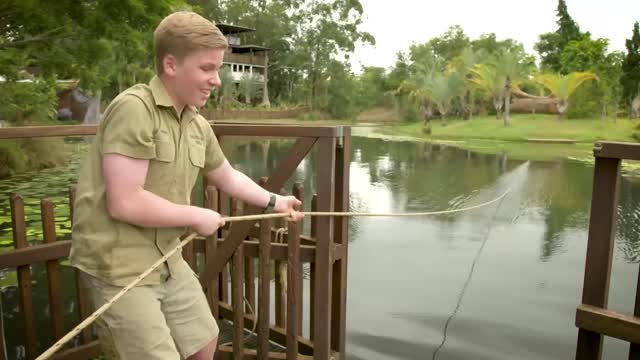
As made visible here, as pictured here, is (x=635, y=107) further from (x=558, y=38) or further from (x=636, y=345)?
(x=636, y=345)

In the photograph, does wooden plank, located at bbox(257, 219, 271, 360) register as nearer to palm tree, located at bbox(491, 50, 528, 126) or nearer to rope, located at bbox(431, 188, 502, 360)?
rope, located at bbox(431, 188, 502, 360)

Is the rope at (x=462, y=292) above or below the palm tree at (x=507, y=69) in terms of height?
below

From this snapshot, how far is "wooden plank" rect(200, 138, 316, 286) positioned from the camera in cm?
286

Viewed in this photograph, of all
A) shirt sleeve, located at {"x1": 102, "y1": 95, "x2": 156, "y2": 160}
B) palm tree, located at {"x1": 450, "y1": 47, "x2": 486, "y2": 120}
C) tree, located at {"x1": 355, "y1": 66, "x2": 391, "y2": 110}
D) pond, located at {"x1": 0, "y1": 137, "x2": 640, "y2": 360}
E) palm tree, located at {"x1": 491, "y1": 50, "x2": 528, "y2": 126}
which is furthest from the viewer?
tree, located at {"x1": 355, "y1": 66, "x2": 391, "y2": 110}

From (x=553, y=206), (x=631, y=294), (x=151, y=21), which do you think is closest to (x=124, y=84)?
(x=151, y=21)

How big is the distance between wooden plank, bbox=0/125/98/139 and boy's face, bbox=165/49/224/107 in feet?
4.56

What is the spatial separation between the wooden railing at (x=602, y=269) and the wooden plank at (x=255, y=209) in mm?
1379

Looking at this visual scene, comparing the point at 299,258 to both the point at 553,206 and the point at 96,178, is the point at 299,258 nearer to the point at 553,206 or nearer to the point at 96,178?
the point at 96,178

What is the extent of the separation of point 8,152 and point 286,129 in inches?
437

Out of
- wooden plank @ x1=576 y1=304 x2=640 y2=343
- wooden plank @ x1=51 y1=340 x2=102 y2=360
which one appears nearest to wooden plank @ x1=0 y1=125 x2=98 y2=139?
wooden plank @ x1=51 y1=340 x2=102 y2=360

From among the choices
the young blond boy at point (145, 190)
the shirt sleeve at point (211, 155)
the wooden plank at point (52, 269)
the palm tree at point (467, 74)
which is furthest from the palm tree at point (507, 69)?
the young blond boy at point (145, 190)

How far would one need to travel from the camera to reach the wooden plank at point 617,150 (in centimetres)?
221

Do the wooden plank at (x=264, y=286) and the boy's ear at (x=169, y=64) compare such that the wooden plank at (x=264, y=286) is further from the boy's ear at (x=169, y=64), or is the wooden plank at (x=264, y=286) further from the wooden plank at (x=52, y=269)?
the boy's ear at (x=169, y=64)

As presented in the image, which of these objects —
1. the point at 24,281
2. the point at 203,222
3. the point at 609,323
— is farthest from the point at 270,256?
the point at 609,323
